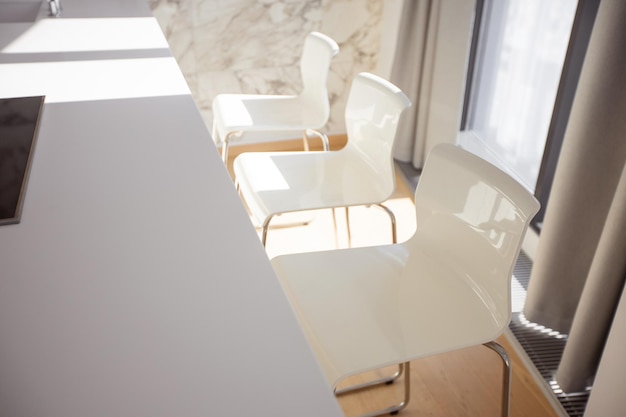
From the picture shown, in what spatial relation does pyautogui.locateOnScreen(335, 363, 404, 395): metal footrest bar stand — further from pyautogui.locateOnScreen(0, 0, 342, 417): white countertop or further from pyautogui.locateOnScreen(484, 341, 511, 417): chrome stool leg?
pyautogui.locateOnScreen(0, 0, 342, 417): white countertop

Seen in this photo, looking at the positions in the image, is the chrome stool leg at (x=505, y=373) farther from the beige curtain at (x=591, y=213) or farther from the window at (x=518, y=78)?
the window at (x=518, y=78)

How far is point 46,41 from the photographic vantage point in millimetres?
2146

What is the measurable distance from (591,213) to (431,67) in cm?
142

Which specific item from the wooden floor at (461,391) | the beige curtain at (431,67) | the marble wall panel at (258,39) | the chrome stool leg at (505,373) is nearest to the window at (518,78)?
the beige curtain at (431,67)

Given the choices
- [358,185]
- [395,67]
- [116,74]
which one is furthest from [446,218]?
[395,67]

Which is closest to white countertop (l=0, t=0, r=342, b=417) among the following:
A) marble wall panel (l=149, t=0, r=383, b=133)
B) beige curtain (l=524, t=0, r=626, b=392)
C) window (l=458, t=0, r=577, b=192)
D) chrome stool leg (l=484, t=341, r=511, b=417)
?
chrome stool leg (l=484, t=341, r=511, b=417)

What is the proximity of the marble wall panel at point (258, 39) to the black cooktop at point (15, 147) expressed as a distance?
1533 mm

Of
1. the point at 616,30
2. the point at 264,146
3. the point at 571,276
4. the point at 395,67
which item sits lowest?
the point at 264,146

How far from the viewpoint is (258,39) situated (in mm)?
3193

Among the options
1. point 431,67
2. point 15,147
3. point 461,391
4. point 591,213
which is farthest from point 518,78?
point 15,147

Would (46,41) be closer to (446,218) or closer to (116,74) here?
(116,74)

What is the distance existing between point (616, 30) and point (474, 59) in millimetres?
1577

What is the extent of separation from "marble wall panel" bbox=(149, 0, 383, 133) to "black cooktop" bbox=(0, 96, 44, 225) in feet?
5.03

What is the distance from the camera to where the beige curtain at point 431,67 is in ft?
9.21
